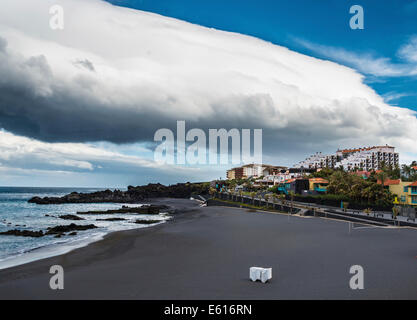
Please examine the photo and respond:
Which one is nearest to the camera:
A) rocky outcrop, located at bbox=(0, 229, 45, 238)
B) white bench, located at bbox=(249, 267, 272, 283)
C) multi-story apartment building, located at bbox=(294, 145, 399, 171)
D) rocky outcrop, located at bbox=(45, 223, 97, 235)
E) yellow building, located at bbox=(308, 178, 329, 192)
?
white bench, located at bbox=(249, 267, 272, 283)

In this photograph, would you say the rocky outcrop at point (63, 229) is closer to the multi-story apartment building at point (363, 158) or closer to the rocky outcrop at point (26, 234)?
the rocky outcrop at point (26, 234)

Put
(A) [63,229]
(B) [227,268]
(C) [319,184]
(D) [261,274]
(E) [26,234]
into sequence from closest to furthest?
(D) [261,274] < (B) [227,268] < (E) [26,234] < (A) [63,229] < (C) [319,184]

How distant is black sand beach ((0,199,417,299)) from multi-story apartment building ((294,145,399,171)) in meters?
134

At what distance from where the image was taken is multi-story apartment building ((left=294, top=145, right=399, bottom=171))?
157 m

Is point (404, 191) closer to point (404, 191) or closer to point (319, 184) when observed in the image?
point (404, 191)

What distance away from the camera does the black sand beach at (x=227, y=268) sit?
42.8 ft

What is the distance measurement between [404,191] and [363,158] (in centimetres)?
11228

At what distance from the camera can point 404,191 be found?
55.1 meters

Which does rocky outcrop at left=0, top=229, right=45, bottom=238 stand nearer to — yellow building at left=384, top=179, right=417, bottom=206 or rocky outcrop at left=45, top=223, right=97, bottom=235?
rocky outcrop at left=45, top=223, right=97, bottom=235

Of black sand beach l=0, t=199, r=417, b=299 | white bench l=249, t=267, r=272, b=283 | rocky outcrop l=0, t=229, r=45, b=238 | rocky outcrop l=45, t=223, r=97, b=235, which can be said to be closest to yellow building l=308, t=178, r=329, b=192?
black sand beach l=0, t=199, r=417, b=299

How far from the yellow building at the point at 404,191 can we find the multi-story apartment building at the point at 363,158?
3641 inches

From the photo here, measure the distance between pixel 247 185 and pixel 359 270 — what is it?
112 meters

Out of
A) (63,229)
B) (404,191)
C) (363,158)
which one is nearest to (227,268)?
(63,229)
